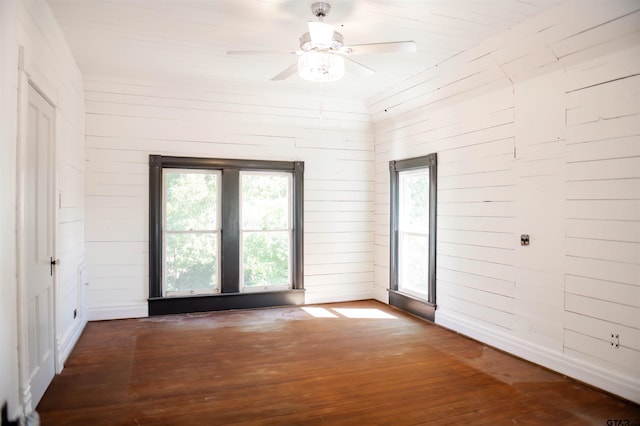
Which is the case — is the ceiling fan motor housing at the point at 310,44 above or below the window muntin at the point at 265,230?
above

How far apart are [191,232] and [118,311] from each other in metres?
1.24

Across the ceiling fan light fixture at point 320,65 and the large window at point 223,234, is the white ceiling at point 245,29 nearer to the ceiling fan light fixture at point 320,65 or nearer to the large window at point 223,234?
the ceiling fan light fixture at point 320,65

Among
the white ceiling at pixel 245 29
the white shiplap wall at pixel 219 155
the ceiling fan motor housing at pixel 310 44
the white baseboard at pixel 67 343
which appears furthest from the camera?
the white shiplap wall at pixel 219 155

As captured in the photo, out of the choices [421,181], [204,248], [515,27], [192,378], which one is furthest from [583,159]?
[204,248]

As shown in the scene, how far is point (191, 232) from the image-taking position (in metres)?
5.32

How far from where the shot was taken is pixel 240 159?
5.44 metres

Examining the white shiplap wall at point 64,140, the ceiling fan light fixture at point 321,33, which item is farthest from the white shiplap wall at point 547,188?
the white shiplap wall at point 64,140

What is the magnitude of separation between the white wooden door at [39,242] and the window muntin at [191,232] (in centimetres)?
200

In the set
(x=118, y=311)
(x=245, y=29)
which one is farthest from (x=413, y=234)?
(x=118, y=311)

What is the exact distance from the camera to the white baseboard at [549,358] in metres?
2.99

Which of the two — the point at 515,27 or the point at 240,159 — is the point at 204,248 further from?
the point at 515,27

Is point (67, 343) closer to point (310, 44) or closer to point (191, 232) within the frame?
point (191, 232)

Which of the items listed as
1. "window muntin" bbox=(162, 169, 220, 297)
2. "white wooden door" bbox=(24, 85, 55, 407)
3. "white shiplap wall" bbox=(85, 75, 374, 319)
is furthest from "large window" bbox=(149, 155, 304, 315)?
"white wooden door" bbox=(24, 85, 55, 407)

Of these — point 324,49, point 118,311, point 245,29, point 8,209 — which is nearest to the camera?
point 8,209
